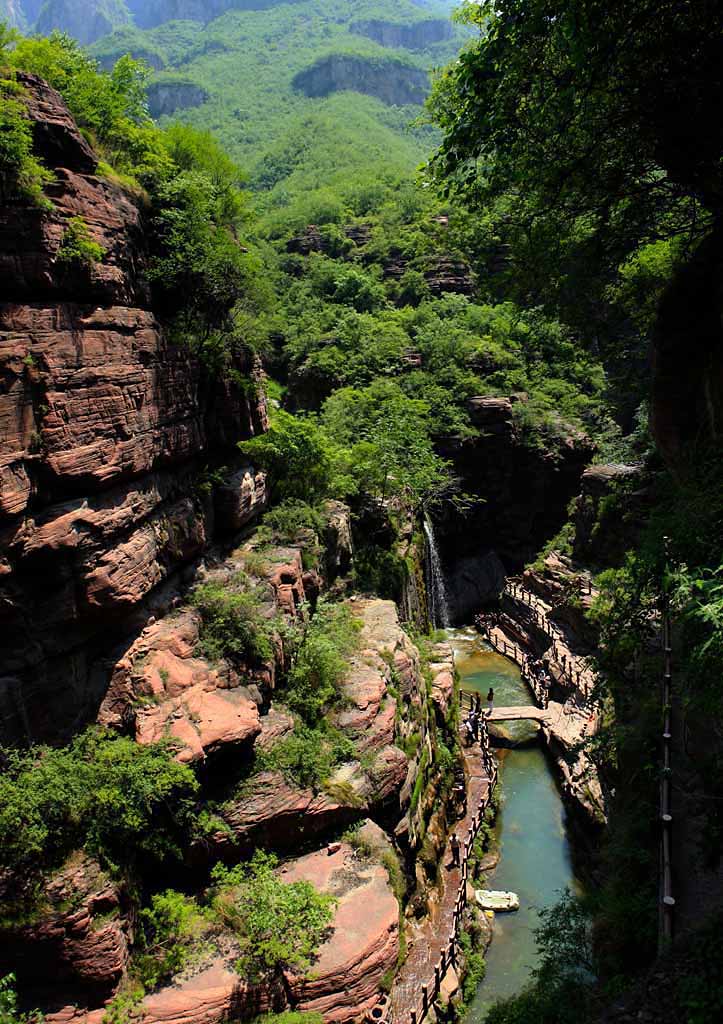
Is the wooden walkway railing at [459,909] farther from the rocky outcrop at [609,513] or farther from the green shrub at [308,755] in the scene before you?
the rocky outcrop at [609,513]

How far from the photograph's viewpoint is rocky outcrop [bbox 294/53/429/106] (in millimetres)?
107875

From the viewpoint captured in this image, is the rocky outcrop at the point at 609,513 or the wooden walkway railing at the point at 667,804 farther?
the rocky outcrop at the point at 609,513

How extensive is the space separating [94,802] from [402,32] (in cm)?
16976

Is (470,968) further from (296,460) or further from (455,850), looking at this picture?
(296,460)

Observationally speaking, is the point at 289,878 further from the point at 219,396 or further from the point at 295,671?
the point at 219,396

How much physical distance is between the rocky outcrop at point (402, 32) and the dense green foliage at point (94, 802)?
165387 millimetres

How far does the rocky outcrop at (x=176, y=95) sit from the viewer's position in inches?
4122

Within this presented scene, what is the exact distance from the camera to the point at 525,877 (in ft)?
55.3

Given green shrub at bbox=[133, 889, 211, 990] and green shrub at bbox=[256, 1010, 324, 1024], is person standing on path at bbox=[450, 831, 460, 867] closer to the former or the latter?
green shrub at bbox=[256, 1010, 324, 1024]

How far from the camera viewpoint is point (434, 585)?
31.6m

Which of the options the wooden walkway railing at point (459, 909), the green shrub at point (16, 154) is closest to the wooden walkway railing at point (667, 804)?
the wooden walkway railing at point (459, 909)

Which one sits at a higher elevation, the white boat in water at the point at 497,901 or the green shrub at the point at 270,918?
the green shrub at the point at 270,918

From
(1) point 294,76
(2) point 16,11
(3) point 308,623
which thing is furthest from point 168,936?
(2) point 16,11

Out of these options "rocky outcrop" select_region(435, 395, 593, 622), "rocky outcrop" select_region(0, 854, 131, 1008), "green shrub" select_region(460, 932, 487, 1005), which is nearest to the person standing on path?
"green shrub" select_region(460, 932, 487, 1005)
